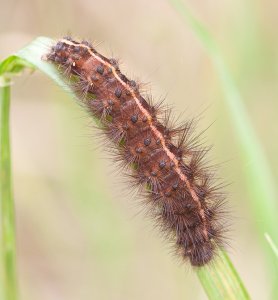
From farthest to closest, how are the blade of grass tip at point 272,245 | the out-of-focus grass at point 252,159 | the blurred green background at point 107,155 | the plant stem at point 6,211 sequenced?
1. the blurred green background at point 107,155
2. the plant stem at point 6,211
3. the out-of-focus grass at point 252,159
4. the blade of grass tip at point 272,245

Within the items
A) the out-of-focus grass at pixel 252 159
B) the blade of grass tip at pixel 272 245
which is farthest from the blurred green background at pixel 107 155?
the blade of grass tip at pixel 272 245

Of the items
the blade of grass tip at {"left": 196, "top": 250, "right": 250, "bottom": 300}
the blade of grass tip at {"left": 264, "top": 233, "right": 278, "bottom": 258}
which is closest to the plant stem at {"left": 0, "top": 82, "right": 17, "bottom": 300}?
the blade of grass tip at {"left": 196, "top": 250, "right": 250, "bottom": 300}

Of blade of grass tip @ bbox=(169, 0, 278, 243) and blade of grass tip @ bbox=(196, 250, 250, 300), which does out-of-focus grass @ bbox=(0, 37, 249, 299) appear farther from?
blade of grass tip @ bbox=(169, 0, 278, 243)

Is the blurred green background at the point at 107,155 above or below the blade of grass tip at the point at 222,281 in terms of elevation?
above

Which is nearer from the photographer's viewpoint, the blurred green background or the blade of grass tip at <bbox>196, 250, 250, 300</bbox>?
the blade of grass tip at <bbox>196, 250, 250, 300</bbox>

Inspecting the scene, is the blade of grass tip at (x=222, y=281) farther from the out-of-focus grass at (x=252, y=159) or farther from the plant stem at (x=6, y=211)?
the plant stem at (x=6, y=211)

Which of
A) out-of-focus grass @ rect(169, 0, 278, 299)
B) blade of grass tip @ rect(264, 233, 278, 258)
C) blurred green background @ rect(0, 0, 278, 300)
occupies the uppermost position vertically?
blurred green background @ rect(0, 0, 278, 300)

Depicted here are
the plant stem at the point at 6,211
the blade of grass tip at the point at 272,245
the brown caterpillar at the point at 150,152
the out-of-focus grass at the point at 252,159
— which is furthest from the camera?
the brown caterpillar at the point at 150,152

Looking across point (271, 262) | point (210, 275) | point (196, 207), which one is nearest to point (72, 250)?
point (196, 207)
